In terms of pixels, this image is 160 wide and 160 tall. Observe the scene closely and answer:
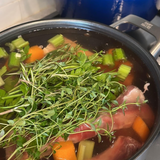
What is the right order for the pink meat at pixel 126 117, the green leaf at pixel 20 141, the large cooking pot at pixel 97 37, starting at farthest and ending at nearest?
1. the large cooking pot at pixel 97 37
2. the pink meat at pixel 126 117
3. the green leaf at pixel 20 141

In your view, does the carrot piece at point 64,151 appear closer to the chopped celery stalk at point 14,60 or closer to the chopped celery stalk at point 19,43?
the chopped celery stalk at point 14,60

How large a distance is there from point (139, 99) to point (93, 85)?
0.22 metres

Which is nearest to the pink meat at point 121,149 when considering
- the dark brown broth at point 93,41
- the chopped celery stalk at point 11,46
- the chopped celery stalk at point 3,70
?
the dark brown broth at point 93,41

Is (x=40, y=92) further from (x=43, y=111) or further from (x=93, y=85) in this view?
(x=93, y=85)

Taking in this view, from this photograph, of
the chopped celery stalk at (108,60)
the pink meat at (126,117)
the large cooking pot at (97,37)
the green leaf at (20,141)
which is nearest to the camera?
the green leaf at (20,141)

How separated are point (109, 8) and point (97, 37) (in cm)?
17

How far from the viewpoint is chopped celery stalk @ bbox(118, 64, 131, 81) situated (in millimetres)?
857

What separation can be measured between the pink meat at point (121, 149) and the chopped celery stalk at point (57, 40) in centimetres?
53

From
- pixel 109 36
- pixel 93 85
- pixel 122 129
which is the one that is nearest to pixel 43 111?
pixel 93 85

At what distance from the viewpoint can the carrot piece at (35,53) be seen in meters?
0.91

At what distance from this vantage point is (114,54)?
3.08 ft

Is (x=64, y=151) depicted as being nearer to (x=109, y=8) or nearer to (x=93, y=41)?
(x=93, y=41)

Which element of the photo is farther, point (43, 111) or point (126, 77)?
point (126, 77)

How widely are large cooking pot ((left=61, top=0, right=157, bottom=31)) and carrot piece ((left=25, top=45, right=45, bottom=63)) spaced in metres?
0.31
